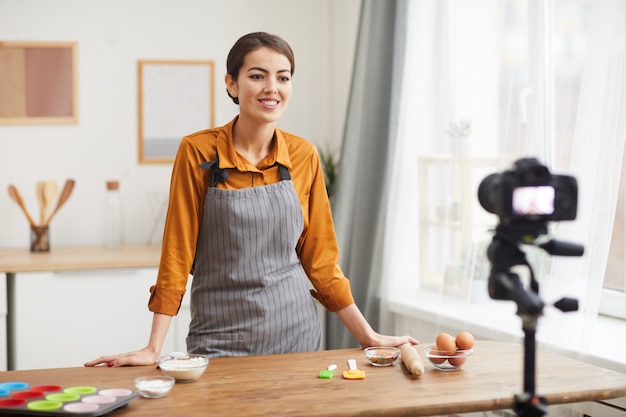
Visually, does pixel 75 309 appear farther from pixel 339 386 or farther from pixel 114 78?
pixel 339 386

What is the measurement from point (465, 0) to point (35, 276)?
2.12 metres

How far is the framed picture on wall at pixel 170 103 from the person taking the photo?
14.1 feet

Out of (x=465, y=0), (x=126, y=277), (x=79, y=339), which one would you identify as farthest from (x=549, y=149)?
(x=79, y=339)

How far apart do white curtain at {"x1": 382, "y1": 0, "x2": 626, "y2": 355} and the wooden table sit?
21.2 inches

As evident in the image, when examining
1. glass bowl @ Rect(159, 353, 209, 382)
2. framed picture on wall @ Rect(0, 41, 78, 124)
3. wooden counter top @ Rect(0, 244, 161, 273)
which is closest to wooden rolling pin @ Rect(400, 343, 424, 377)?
glass bowl @ Rect(159, 353, 209, 382)

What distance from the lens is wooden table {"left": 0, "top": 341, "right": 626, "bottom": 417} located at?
71.4 inches

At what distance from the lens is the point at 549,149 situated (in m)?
2.98

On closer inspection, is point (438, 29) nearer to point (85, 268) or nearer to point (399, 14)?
point (399, 14)

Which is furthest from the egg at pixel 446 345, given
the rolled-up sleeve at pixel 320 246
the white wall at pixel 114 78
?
the white wall at pixel 114 78

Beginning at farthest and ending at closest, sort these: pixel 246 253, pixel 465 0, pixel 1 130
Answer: pixel 1 130 < pixel 465 0 < pixel 246 253

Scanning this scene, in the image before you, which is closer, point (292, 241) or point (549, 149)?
point (292, 241)

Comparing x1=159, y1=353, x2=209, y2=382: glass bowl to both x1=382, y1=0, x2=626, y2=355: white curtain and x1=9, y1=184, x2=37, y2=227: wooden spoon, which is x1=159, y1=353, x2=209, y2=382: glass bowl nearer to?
x1=382, y1=0, x2=626, y2=355: white curtain

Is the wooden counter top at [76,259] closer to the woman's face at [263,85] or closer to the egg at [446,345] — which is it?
the woman's face at [263,85]

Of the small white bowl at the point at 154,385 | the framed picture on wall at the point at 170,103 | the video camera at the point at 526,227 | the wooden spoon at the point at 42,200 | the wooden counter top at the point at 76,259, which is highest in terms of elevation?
the framed picture on wall at the point at 170,103
